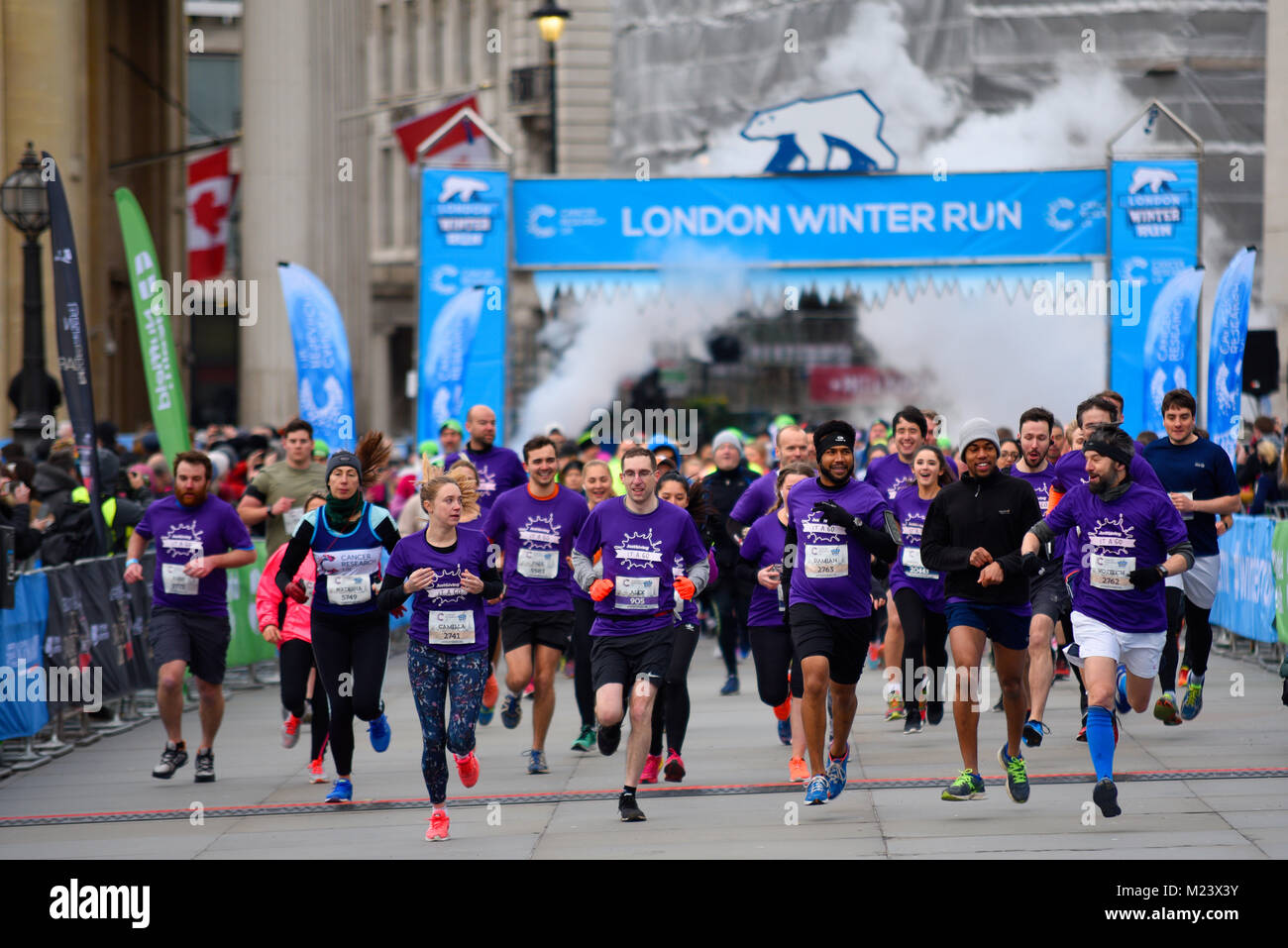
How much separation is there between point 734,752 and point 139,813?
146 inches

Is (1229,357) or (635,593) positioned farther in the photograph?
(1229,357)

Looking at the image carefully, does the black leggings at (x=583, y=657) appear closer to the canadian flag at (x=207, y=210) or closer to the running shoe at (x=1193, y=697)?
the running shoe at (x=1193, y=697)

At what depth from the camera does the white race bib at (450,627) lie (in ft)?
30.3

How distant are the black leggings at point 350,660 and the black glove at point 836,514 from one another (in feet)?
7.76

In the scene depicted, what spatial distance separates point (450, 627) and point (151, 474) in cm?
814

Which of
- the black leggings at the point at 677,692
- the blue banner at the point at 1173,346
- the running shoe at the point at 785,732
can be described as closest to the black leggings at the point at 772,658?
the black leggings at the point at 677,692

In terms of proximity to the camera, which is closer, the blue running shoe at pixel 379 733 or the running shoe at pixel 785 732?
the blue running shoe at pixel 379 733

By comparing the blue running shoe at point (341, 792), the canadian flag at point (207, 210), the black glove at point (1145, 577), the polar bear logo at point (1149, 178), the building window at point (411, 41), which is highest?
the building window at point (411, 41)

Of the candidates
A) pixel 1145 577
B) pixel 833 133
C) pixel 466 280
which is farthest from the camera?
pixel 833 133

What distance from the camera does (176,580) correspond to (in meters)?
11.1

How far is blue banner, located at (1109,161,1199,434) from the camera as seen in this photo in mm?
20531

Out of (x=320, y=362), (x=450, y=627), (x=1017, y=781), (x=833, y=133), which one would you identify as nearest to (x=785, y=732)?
(x=1017, y=781)

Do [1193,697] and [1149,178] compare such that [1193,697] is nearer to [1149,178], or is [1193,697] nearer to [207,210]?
[1149,178]

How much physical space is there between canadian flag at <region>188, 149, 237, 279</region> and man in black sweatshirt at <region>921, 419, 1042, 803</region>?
27.3m
